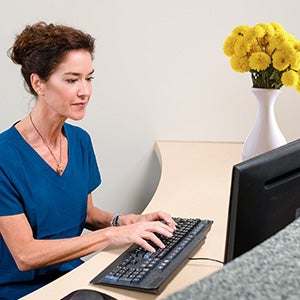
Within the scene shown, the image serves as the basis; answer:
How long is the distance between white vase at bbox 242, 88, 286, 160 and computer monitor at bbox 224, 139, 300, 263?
0.76 m

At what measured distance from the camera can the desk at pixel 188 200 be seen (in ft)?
3.58

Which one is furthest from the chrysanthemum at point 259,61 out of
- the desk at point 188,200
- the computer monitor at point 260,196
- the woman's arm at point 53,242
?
the computer monitor at point 260,196

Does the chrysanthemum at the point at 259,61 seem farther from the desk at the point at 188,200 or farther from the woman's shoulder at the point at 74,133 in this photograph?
the woman's shoulder at the point at 74,133

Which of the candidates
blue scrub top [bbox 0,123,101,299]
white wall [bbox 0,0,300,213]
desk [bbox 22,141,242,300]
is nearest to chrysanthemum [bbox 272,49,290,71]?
desk [bbox 22,141,242,300]

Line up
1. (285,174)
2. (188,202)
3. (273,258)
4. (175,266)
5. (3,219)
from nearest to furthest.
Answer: (273,258)
(285,174)
(175,266)
(3,219)
(188,202)

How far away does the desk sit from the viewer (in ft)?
3.58

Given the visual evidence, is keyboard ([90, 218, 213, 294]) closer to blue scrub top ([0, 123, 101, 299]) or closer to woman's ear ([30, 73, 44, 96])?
blue scrub top ([0, 123, 101, 299])

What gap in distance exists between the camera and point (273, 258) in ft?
0.70

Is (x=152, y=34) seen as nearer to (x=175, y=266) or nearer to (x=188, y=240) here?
(x=188, y=240)

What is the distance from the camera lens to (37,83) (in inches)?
62.5

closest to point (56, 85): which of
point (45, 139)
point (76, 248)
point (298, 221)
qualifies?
point (45, 139)

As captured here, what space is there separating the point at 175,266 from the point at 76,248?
33 cm

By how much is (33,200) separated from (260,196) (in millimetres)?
841

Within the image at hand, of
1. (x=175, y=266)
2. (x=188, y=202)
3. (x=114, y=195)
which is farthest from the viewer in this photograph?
(x=114, y=195)
